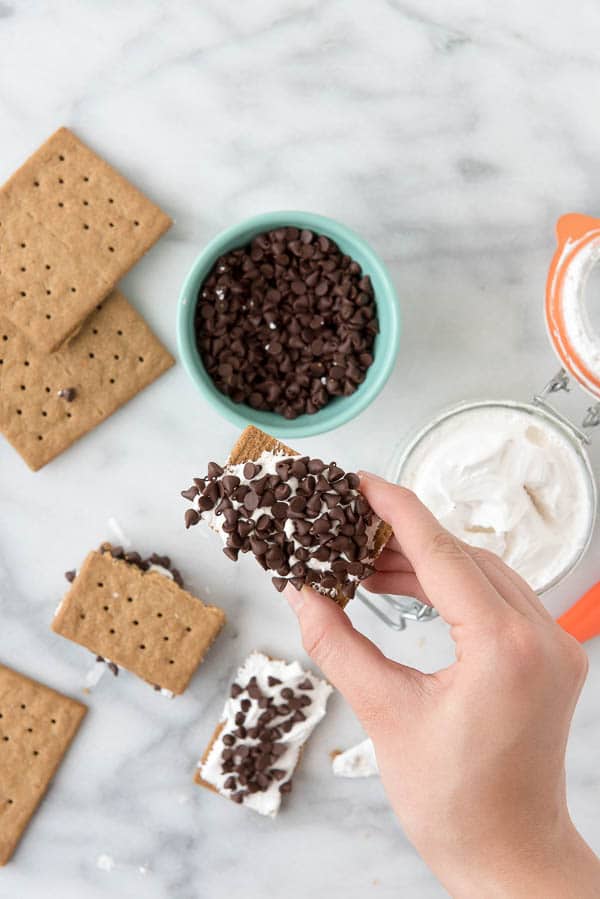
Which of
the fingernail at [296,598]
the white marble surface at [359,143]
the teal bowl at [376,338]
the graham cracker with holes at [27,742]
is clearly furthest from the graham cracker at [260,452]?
the graham cracker with holes at [27,742]

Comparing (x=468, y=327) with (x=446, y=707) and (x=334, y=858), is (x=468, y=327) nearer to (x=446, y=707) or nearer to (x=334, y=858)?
(x=446, y=707)

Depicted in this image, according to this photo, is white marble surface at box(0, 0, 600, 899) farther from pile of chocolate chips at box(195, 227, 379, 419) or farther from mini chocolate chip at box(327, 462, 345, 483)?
mini chocolate chip at box(327, 462, 345, 483)

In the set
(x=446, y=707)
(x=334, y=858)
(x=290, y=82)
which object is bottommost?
(x=334, y=858)

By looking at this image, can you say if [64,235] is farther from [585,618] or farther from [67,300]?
[585,618]

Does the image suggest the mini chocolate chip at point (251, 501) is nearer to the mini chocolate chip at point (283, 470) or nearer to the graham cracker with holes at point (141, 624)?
the mini chocolate chip at point (283, 470)

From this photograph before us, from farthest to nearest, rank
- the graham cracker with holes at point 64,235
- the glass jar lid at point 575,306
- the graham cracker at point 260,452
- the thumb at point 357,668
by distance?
1. the graham cracker with holes at point 64,235
2. the glass jar lid at point 575,306
3. the graham cracker at point 260,452
4. the thumb at point 357,668

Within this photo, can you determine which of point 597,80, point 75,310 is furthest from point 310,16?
point 75,310
